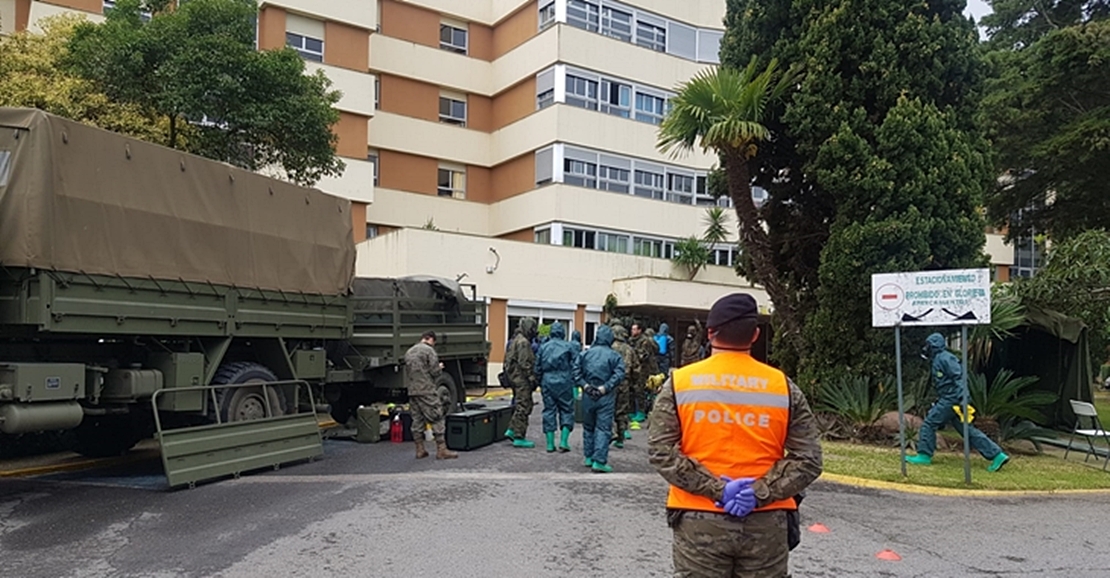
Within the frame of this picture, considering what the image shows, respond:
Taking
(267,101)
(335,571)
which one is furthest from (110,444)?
(267,101)

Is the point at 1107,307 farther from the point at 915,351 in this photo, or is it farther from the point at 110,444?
the point at 110,444

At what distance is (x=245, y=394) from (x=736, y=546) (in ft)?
24.8

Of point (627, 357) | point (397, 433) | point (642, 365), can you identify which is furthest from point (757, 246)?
point (397, 433)

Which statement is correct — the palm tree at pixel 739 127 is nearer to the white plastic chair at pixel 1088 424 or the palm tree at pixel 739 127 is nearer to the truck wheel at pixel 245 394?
the white plastic chair at pixel 1088 424

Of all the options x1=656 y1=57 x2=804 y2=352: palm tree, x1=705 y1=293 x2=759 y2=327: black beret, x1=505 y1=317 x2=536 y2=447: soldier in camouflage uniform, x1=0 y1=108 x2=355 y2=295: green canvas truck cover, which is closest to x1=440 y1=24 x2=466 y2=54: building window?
x1=656 y1=57 x2=804 y2=352: palm tree

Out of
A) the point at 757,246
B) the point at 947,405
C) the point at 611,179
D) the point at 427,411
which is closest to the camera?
the point at 427,411

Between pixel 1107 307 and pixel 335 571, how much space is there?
13.1 m

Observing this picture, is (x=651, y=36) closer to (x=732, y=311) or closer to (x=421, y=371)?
(x=421, y=371)

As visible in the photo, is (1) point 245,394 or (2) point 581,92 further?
(2) point 581,92

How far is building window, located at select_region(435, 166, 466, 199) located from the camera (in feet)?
104

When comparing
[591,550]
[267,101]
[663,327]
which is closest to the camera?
[591,550]

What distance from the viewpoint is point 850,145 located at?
13102mm

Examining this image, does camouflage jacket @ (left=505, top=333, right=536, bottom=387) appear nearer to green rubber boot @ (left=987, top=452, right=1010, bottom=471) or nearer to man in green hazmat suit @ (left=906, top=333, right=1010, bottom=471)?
man in green hazmat suit @ (left=906, top=333, right=1010, bottom=471)

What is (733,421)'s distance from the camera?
11.7 ft
